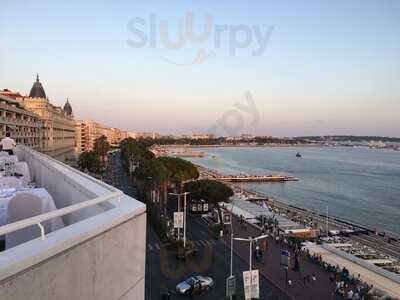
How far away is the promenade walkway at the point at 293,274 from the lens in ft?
50.0

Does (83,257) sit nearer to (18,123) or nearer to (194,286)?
(194,286)

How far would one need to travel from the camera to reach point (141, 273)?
9.25 ft

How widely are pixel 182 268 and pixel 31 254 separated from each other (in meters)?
16.7

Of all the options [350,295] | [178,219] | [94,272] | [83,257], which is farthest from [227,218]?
[83,257]

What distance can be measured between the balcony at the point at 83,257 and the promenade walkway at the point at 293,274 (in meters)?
13.3

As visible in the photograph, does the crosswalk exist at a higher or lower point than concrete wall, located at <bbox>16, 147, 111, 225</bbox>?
lower

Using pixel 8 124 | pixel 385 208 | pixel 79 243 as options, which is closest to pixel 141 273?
pixel 79 243

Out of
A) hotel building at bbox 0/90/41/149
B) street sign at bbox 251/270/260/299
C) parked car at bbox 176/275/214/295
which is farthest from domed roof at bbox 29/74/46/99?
street sign at bbox 251/270/260/299

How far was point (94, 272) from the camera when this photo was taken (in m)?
2.22

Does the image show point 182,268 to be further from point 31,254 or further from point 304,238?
point 31,254

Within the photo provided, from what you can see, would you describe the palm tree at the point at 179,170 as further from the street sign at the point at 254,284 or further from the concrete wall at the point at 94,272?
the concrete wall at the point at 94,272

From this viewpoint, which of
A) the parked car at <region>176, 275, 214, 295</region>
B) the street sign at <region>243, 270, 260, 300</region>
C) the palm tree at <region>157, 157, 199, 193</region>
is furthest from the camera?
the palm tree at <region>157, 157, 199, 193</region>

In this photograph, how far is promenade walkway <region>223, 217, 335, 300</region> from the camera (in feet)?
50.0

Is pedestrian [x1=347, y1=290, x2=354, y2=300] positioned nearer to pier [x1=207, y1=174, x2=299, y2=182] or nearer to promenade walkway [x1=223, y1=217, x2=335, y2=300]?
promenade walkway [x1=223, y1=217, x2=335, y2=300]
